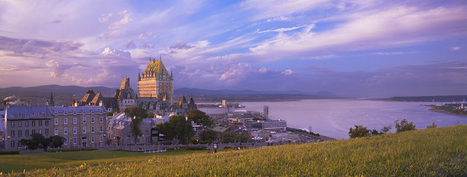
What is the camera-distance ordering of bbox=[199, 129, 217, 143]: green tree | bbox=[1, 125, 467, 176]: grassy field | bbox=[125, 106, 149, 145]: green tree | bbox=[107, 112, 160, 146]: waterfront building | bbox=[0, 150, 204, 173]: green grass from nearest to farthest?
bbox=[1, 125, 467, 176]: grassy field → bbox=[0, 150, 204, 173]: green grass → bbox=[125, 106, 149, 145]: green tree → bbox=[107, 112, 160, 146]: waterfront building → bbox=[199, 129, 217, 143]: green tree

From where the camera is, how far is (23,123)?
33750mm

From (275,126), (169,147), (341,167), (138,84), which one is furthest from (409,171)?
(138,84)

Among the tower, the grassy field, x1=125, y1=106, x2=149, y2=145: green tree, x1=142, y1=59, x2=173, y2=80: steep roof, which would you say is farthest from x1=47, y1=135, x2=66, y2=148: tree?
x1=142, y1=59, x2=173, y2=80: steep roof

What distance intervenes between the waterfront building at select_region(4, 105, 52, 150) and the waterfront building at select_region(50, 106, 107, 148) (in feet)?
2.83

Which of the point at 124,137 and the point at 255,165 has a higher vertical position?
the point at 255,165

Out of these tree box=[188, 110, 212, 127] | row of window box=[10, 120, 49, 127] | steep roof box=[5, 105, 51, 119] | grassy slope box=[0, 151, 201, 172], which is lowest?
tree box=[188, 110, 212, 127]

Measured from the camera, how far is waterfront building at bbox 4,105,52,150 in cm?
3269

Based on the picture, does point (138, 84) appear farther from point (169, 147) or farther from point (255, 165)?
point (255, 165)

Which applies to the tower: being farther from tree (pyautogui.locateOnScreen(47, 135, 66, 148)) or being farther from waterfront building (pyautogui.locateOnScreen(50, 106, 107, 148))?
tree (pyautogui.locateOnScreen(47, 135, 66, 148))

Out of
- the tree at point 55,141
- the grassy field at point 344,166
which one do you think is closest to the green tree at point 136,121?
the tree at point 55,141

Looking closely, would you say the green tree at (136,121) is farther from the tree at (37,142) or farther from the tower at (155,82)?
the tower at (155,82)

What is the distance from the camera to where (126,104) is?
289 ft

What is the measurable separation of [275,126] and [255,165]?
71.0m

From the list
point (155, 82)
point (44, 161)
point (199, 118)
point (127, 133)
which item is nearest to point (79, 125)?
point (127, 133)
